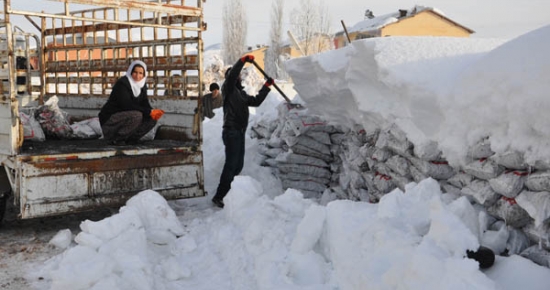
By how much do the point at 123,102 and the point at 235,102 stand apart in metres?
1.28

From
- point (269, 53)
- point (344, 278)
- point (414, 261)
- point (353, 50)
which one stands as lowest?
point (344, 278)

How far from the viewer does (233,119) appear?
21.7 ft

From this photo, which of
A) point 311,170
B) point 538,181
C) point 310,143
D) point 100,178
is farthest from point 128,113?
point 538,181

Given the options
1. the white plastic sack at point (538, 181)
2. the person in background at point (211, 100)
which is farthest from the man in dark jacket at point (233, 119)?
the white plastic sack at point (538, 181)

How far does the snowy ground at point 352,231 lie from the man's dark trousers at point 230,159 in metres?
0.43

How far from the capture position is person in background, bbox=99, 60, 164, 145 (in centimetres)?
628

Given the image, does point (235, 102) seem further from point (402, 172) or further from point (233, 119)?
point (402, 172)

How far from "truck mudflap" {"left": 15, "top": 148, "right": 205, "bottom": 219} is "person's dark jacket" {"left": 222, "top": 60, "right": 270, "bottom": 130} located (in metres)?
0.80

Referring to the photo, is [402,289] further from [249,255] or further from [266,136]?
[266,136]

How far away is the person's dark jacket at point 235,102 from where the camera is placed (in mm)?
6590

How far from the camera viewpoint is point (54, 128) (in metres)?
6.90

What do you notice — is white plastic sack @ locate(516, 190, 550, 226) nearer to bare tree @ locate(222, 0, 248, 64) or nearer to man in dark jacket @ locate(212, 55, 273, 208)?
man in dark jacket @ locate(212, 55, 273, 208)

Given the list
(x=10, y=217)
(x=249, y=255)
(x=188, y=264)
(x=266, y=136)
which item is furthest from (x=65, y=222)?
(x=266, y=136)

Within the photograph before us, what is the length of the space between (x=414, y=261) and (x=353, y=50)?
355 cm
